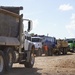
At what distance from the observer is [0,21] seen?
15.9 meters

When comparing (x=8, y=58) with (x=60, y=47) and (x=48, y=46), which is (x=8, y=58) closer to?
(x=48, y=46)

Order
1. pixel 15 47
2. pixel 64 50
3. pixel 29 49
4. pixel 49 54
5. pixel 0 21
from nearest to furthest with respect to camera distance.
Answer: pixel 0 21
pixel 15 47
pixel 29 49
pixel 49 54
pixel 64 50

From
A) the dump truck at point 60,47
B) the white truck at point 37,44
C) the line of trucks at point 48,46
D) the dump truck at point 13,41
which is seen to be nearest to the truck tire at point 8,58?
the dump truck at point 13,41

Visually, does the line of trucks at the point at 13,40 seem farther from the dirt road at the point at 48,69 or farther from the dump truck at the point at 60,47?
the dump truck at the point at 60,47

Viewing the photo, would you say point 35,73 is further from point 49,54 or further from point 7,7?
point 49,54

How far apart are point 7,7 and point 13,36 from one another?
1.89m

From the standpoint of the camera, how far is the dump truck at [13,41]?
634 inches

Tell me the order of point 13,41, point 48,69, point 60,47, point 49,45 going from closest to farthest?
point 13,41 → point 48,69 → point 49,45 → point 60,47

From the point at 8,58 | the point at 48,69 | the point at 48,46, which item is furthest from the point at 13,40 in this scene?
the point at 48,46

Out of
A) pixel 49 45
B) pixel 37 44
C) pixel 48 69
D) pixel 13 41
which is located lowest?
pixel 48 69

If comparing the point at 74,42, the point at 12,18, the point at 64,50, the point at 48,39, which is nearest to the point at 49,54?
the point at 48,39

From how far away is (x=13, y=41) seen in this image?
684 inches

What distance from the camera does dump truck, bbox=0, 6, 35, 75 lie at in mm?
16109

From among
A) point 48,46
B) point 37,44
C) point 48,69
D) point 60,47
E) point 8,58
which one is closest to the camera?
point 8,58
